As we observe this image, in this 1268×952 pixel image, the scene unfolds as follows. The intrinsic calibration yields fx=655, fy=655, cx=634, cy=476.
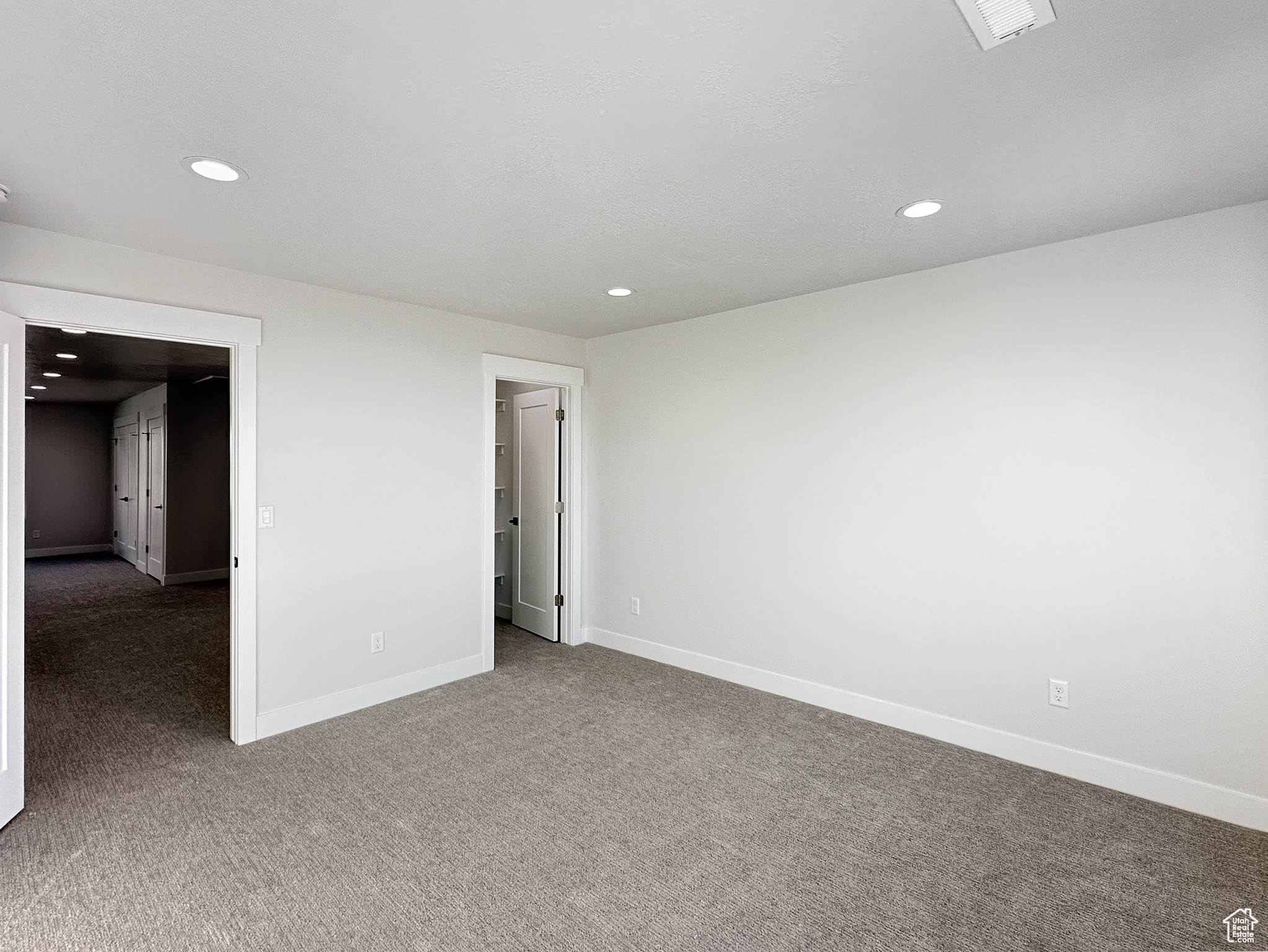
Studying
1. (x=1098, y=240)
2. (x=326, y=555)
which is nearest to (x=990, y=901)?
(x=1098, y=240)

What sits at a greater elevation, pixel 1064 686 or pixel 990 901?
pixel 1064 686

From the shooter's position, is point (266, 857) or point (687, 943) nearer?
point (687, 943)

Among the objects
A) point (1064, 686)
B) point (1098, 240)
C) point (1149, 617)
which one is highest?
point (1098, 240)

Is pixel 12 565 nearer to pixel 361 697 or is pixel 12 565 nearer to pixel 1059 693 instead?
pixel 361 697

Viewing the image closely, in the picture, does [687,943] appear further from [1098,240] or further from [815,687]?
[1098,240]

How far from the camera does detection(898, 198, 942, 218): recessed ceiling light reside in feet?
8.38

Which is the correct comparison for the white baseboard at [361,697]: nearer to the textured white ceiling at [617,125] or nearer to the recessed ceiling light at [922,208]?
the textured white ceiling at [617,125]

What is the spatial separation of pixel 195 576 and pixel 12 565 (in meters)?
6.17

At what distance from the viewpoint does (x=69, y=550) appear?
10141 mm

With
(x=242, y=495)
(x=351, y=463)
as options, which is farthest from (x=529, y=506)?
(x=242, y=495)

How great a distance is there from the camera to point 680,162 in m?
2.22

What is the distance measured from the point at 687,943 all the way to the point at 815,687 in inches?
86.7

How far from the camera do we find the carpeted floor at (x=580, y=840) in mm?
2057

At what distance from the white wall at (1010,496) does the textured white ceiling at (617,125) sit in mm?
415
